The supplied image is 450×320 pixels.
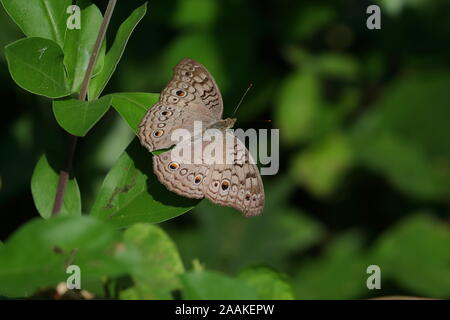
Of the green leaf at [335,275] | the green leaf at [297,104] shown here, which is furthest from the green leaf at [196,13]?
the green leaf at [335,275]

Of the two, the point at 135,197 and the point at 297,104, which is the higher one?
the point at 297,104

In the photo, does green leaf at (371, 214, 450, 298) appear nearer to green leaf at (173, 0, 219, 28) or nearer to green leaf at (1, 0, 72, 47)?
green leaf at (173, 0, 219, 28)

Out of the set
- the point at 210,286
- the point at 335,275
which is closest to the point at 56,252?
the point at 210,286

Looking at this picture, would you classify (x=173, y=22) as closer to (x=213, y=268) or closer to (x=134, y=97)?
(x=213, y=268)

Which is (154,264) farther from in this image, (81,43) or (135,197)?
(81,43)
